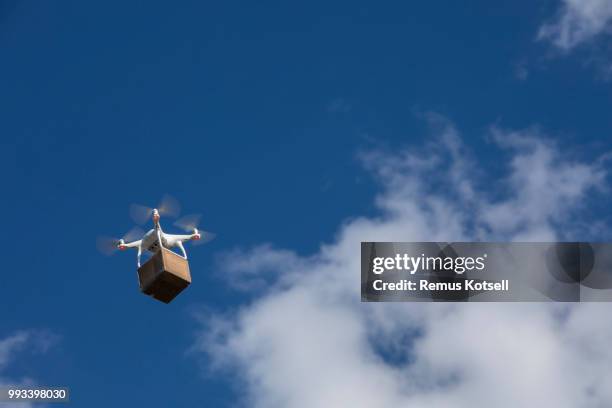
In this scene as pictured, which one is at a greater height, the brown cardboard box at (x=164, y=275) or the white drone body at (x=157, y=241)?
the white drone body at (x=157, y=241)

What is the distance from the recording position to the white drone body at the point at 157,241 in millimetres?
123938

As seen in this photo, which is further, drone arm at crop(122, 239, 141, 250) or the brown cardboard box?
drone arm at crop(122, 239, 141, 250)

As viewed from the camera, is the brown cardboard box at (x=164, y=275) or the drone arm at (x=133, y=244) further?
the drone arm at (x=133, y=244)

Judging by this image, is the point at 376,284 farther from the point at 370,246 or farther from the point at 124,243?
the point at 124,243

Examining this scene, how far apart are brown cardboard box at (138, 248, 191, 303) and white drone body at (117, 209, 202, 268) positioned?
1.64 ft

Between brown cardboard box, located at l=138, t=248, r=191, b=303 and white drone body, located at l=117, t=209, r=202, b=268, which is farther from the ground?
white drone body, located at l=117, t=209, r=202, b=268

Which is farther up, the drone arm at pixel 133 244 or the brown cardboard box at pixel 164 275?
the drone arm at pixel 133 244

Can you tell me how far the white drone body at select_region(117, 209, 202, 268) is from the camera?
123938 mm

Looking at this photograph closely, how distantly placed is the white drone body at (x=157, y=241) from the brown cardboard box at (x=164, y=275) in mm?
500

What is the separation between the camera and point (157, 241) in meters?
124

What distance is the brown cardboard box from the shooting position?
123 metres

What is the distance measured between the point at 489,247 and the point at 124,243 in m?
27.3

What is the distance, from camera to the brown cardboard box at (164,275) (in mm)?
123438

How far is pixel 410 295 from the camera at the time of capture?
135 metres
